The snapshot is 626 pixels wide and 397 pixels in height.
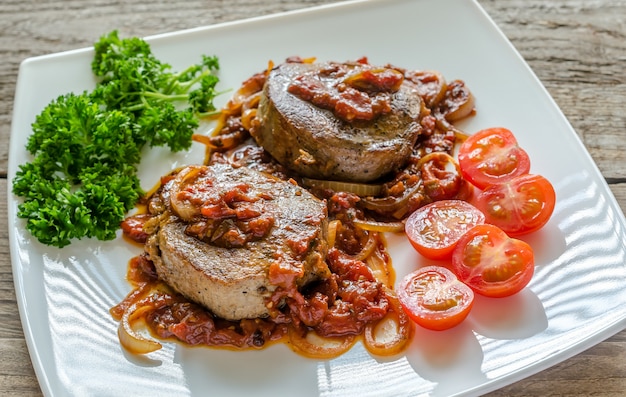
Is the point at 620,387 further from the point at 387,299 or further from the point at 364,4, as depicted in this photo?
the point at 364,4

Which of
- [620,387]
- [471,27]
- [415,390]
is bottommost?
[620,387]

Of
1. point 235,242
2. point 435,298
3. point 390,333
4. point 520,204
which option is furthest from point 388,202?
point 235,242

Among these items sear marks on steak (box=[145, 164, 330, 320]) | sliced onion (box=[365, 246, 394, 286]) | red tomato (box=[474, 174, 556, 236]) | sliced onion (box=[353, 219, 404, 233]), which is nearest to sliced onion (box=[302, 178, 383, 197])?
sliced onion (box=[353, 219, 404, 233])

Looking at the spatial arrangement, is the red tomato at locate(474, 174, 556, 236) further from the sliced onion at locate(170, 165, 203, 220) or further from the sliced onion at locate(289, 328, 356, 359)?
the sliced onion at locate(170, 165, 203, 220)

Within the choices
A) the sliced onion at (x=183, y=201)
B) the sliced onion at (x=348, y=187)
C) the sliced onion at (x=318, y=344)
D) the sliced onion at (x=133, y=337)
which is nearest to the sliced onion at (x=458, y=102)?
the sliced onion at (x=348, y=187)

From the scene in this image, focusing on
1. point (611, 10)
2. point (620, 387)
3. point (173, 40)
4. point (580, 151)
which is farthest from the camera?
point (611, 10)

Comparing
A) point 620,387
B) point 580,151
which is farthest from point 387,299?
point 580,151

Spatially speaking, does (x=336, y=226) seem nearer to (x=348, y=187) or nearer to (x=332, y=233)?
(x=332, y=233)

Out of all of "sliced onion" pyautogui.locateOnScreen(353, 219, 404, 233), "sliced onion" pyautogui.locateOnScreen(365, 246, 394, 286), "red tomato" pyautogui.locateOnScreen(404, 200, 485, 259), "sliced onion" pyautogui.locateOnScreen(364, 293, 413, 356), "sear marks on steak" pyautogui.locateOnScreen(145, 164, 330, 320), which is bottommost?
"sliced onion" pyautogui.locateOnScreen(364, 293, 413, 356)
